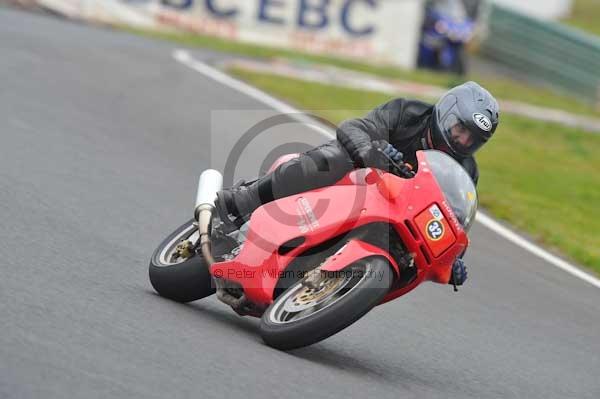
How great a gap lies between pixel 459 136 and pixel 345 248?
2.76 ft

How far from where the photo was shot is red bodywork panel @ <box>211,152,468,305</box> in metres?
5.29

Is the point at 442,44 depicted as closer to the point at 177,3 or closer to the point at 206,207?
the point at 177,3

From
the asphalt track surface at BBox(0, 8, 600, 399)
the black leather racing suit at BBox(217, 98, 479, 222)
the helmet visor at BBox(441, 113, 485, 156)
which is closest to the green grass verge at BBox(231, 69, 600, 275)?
the asphalt track surface at BBox(0, 8, 600, 399)

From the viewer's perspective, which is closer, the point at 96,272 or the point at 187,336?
the point at 187,336

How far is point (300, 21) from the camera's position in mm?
20281

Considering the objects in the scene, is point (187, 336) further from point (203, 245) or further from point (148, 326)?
point (203, 245)

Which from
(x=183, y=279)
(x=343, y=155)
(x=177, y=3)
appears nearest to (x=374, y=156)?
(x=343, y=155)

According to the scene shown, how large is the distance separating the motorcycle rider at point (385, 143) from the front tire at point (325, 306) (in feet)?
1.66

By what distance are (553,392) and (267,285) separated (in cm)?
150

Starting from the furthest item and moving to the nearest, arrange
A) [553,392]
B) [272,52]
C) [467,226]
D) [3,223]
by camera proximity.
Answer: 1. [272,52]
2. [3,223]
3. [553,392]
4. [467,226]

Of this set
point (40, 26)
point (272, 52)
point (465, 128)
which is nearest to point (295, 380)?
point (465, 128)

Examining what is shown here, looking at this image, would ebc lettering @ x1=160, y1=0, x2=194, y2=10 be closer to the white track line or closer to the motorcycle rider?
the white track line

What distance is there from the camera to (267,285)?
18.0 feet

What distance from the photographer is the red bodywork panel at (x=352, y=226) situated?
17.4ft
